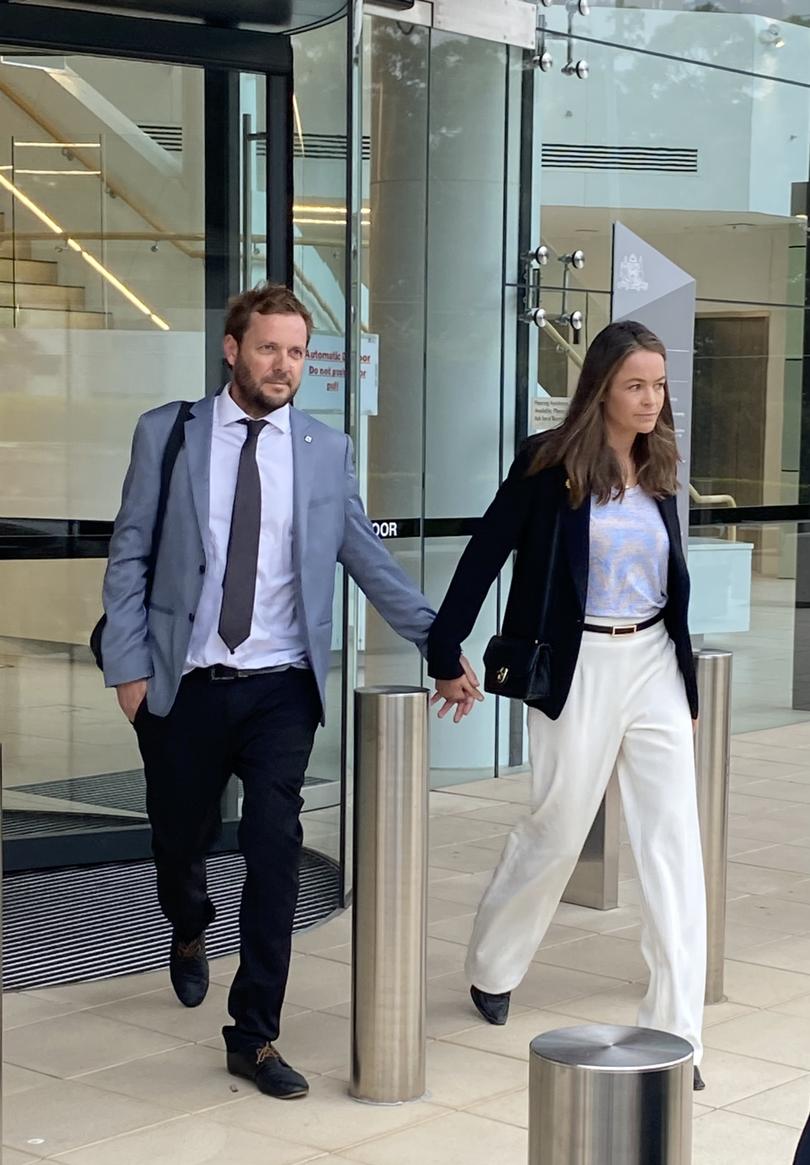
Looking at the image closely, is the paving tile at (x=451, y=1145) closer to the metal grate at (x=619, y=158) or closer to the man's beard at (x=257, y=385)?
the man's beard at (x=257, y=385)

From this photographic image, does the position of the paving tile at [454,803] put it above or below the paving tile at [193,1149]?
below

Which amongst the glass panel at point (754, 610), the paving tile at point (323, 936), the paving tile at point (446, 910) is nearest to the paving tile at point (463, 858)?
the paving tile at point (446, 910)

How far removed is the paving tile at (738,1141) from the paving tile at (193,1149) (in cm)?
86

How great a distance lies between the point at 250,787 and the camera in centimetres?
453

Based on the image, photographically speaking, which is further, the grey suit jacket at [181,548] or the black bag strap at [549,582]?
the black bag strap at [549,582]

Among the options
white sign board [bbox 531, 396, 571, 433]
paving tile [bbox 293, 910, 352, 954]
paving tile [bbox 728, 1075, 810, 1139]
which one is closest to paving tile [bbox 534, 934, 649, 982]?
paving tile [bbox 293, 910, 352, 954]

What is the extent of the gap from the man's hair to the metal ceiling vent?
2284mm

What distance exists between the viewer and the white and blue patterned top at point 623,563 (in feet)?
→ 15.4

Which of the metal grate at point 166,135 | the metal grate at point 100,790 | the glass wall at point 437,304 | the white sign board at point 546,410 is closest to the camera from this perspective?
the metal grate at point 166,135

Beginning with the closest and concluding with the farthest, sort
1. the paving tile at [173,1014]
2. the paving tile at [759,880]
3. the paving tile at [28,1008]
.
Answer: the paving tile at [173,1014]
the paving tile at [28,1008]
the paving tile at [759,880]

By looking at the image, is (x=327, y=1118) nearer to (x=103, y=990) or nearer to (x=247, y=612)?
(x=247, y=612)

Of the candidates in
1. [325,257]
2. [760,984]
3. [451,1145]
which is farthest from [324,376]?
[451,1145]

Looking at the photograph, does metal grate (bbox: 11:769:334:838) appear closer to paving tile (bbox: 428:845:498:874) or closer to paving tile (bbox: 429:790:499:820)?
paving tile (bbox: 428:845:498:874)

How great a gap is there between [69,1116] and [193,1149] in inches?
14.6
